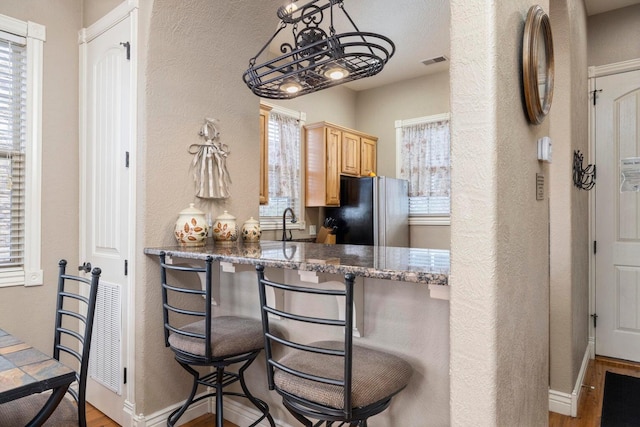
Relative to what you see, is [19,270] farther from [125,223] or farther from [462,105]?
[462,105]

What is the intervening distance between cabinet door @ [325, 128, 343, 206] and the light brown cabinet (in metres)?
0.82

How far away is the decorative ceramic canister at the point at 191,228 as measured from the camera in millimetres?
2273

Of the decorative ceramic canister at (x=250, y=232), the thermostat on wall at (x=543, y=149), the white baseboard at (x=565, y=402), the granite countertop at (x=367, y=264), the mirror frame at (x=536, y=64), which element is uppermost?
the mirror frame at (x=536, y=64)

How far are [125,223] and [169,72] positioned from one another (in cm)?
97

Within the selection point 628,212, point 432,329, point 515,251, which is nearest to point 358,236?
point 628,212

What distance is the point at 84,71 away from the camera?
107 inches

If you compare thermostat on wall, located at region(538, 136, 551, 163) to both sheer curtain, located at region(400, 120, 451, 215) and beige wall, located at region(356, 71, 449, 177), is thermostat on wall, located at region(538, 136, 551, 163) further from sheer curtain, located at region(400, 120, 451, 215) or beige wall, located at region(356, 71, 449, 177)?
beige wall, located at region(356, 71, 449, 177)

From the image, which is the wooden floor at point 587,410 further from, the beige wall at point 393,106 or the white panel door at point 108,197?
the beige wall at point 393,106

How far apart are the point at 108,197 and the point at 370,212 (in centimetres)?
283

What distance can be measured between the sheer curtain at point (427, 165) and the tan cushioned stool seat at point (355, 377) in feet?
12.2

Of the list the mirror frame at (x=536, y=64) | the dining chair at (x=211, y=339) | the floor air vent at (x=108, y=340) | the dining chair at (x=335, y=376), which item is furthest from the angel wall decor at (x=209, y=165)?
the mirror frame at (x=536, y=64)

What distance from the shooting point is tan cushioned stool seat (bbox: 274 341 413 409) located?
Result: 130cm

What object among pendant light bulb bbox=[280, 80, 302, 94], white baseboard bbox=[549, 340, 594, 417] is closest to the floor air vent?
pendant light bulb bbox=[280, 80, 302, 94]

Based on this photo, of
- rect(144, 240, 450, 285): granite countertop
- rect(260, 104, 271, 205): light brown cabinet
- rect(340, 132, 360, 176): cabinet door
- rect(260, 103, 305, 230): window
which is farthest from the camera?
rect(340, 132, 360, 176): cabinet door
